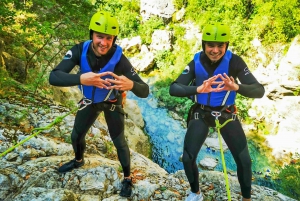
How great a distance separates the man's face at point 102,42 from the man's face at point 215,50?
1.23 meters

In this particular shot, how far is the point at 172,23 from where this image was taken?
1981cm

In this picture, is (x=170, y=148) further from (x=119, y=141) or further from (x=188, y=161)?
(x=188, y=161)

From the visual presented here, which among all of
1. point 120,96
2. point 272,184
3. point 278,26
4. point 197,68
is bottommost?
point 272,184

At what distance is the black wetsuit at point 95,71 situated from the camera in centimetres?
299

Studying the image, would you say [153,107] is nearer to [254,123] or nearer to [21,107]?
[254,123]

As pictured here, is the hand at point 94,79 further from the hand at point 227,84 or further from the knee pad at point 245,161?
the knee pad at point 245,161

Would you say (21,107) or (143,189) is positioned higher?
(21,107)

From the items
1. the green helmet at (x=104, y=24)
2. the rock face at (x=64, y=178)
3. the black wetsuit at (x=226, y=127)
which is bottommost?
the rock face at (x=64, y=178)

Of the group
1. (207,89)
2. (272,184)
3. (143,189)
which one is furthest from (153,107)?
(207,89)

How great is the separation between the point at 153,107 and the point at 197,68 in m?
11.4

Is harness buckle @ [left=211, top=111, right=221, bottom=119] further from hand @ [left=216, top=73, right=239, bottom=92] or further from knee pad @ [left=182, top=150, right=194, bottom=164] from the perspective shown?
knee pad @ [left=182, top=150, right=194, bottom=164]

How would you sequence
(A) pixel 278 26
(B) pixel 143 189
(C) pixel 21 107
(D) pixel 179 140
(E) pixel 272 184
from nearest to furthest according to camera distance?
(B) pixel 143 189
(C) pixel 21 107
(E) pixel 272 184
(D) pixel 179 140
(A) pixel 278 26

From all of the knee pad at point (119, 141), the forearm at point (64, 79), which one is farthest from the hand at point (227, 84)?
the forearm at point (64, 79)

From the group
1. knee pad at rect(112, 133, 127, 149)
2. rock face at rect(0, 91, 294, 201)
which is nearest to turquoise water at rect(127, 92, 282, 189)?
rock face at rect(0, 91, 294, 201)
